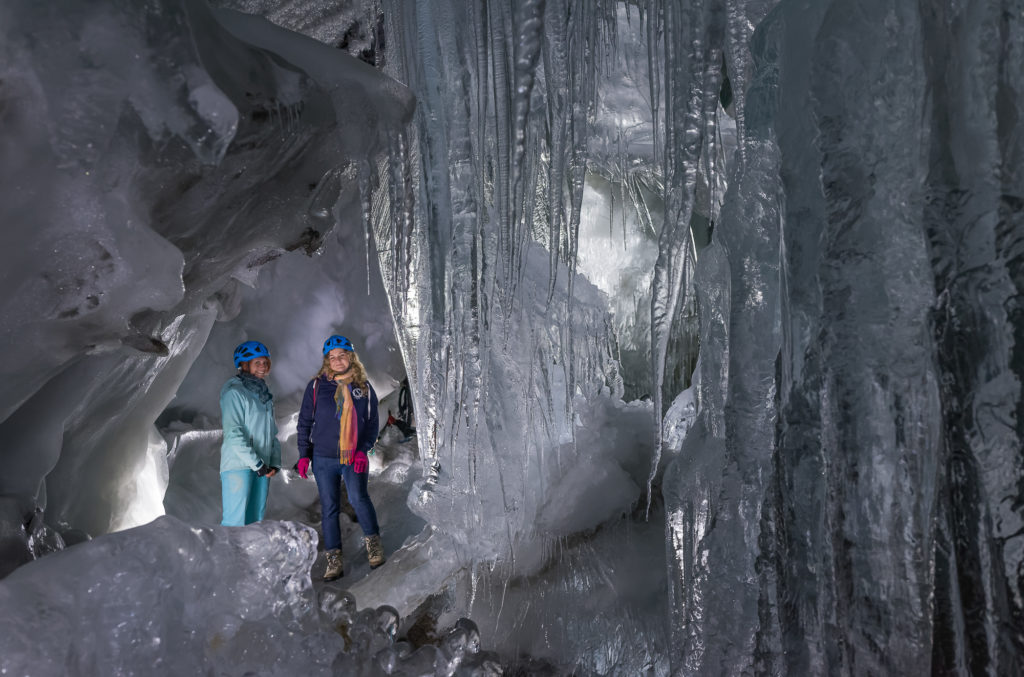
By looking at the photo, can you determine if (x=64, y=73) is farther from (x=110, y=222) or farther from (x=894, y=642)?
(x=894, y=642)

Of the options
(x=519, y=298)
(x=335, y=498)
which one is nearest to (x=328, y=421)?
(x=335, y=498)

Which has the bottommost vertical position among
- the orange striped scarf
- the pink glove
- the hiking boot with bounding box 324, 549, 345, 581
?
the hiking boot with bounding box 324, 549, 345, 581

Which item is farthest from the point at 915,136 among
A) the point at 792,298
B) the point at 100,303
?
the point at 100,303

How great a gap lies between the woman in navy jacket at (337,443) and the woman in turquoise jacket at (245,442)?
0.19 meters

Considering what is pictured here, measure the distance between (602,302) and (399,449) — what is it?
8.31ft

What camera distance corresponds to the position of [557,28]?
7.40 feet

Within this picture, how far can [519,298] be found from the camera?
290 centimetres

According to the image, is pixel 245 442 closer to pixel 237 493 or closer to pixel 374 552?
pixel 237 493

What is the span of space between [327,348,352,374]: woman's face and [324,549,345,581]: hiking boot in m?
0.87

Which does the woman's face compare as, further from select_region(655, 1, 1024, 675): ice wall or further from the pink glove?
select_region(655, 1, 1024, 675): ice wall

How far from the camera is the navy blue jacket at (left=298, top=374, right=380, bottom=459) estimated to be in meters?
3.92

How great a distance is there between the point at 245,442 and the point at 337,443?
43 cm

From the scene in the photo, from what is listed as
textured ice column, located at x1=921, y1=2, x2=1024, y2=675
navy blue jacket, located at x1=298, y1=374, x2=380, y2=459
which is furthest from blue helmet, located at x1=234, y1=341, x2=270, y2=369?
textured ice column, located at x1=921, y1=2, x2=1024, y2=675

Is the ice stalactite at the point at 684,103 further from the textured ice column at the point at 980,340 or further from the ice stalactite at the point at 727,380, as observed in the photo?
the textured ice column at the point at 980,340
